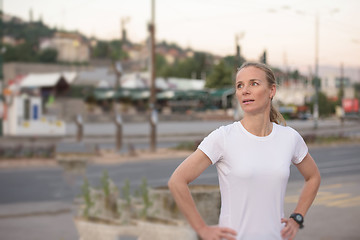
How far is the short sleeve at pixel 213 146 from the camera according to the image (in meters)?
2.15

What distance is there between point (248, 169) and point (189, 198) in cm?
26

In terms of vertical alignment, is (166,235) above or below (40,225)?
above

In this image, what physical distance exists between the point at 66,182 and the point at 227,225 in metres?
14.5

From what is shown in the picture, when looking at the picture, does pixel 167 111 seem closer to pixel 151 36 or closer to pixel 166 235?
pixel 151 36

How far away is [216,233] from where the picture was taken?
2117mm

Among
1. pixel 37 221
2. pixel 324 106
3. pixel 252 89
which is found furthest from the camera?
pixel 324 106

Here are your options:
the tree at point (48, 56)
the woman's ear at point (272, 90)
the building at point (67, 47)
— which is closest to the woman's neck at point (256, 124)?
the woman's ear at point (272, 90)

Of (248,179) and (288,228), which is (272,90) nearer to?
(248,179)

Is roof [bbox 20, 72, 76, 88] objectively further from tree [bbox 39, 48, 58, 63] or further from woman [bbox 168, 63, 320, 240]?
woman [bbox 168, 63, 320, 240]

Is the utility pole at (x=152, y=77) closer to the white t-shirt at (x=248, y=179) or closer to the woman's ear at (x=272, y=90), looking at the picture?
the woman's ear at (x=272, y=90)

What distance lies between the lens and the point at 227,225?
220 cm

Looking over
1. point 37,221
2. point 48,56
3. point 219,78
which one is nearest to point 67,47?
point 48,56

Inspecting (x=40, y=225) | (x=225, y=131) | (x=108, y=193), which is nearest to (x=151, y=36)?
(x=40, y=225)

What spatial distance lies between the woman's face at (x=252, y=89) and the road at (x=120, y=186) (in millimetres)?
5247
